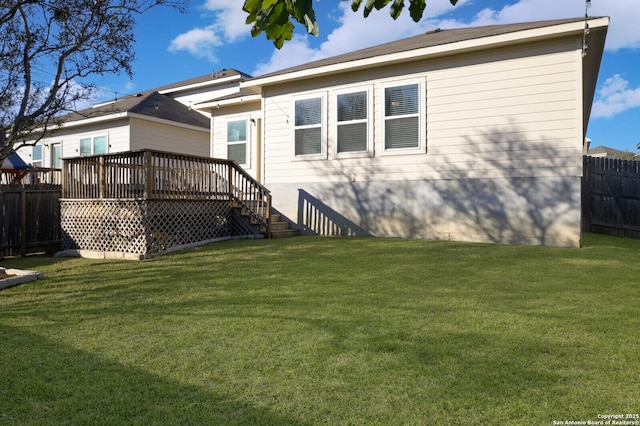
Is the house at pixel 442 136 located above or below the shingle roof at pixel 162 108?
below

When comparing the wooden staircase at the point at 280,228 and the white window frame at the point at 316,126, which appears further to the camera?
the white window frame at the point at 316,126

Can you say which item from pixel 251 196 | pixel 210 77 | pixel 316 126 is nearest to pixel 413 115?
pixel 316 126

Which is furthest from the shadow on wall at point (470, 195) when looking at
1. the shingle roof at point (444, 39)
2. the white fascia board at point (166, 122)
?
the white fascia board at point (166, 122)

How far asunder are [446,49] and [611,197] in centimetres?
601

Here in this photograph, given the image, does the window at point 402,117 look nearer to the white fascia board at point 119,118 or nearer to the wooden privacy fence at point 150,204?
the wooden privacy fence at point 150,204

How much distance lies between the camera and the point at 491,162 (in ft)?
29.9

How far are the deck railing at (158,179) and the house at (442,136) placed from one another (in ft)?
4.60

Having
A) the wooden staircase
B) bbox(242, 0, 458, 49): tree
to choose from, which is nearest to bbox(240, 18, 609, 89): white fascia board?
the wooden staircase

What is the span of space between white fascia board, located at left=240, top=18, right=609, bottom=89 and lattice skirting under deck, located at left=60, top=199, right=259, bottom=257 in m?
3.59

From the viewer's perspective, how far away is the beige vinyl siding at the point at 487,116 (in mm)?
8453

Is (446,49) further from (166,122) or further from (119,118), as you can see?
(119,118)

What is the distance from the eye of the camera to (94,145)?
16859mm

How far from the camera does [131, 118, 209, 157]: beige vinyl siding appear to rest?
1600 centimetres

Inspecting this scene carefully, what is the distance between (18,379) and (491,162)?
8508 millimetres
